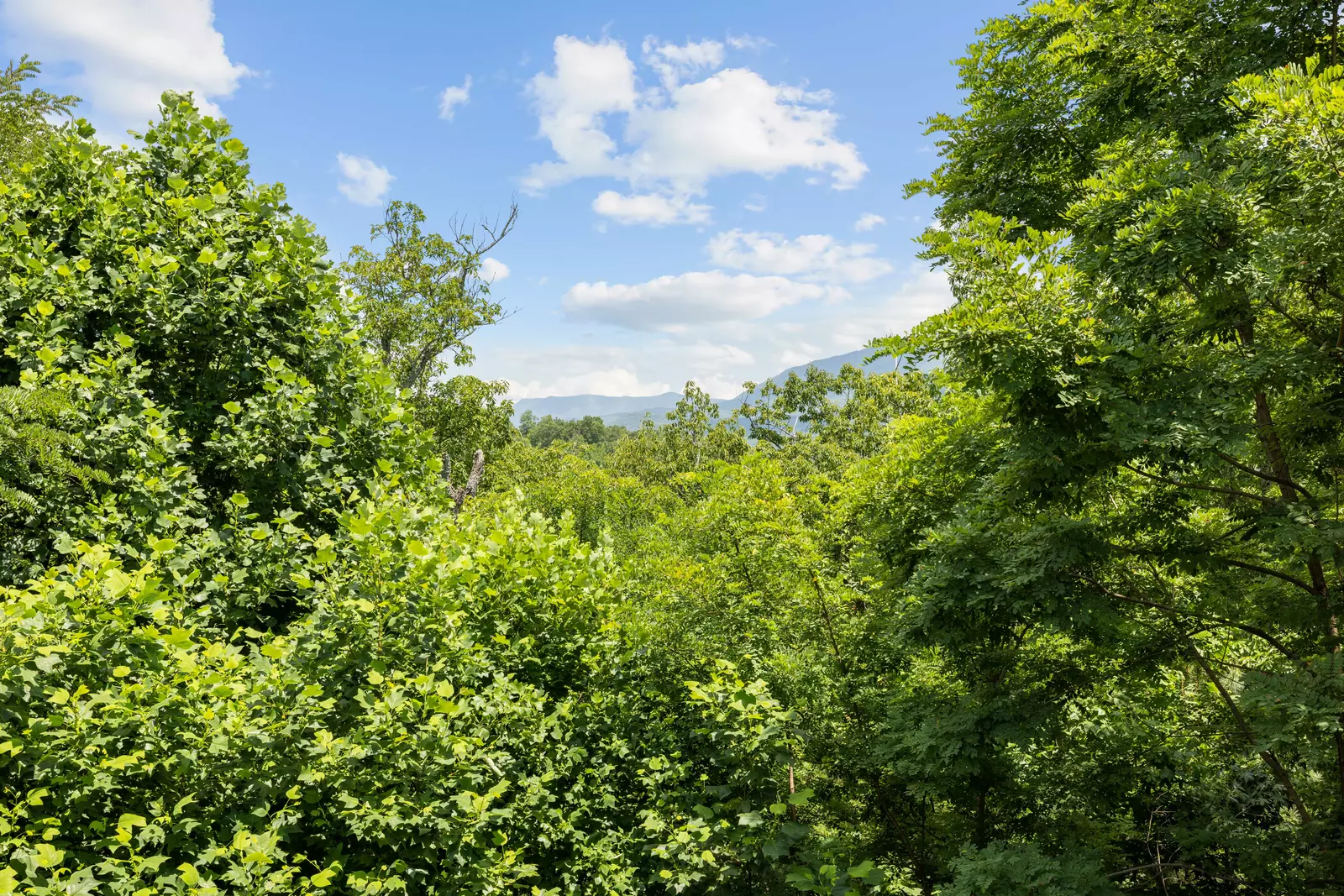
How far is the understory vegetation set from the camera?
2.96m

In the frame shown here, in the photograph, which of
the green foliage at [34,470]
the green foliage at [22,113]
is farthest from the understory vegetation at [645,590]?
the green foliage at [22,113]

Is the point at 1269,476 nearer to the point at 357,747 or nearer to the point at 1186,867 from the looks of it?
the point at 1186,867

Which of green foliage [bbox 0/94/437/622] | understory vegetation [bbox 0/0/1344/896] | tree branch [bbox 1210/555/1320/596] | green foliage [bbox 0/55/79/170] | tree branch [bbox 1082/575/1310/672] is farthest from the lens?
green foliage [bbox 0/55/79/170]

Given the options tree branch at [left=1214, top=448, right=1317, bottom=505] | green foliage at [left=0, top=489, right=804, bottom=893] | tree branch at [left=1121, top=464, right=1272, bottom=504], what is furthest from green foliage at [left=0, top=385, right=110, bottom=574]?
tree branch at [left=1214, top=448, right=1317, bottom=505]

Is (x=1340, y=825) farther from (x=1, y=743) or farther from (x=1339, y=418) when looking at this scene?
(x=1, y=743)

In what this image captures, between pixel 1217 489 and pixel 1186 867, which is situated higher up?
pixel 1217 489

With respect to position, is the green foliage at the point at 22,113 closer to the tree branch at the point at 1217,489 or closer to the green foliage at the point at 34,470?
the green foliage at the point at 34,470

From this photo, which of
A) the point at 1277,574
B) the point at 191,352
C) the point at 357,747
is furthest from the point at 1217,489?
the point at 191,352

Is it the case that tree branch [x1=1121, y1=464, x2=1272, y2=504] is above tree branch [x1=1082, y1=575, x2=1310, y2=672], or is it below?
above

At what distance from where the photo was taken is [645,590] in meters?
7.07

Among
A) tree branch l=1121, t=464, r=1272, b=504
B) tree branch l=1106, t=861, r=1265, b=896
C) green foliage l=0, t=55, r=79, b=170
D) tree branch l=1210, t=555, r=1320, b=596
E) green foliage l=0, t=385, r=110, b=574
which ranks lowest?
tree branch l=1106, t=861, r=1265, b=896

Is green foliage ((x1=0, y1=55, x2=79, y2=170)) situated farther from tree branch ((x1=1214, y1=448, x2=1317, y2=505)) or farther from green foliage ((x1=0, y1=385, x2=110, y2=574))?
tree branch ((x1=1214, y1=448, x2=1317, y2=505))

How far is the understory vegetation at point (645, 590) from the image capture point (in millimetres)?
2965

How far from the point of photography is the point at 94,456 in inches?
152
